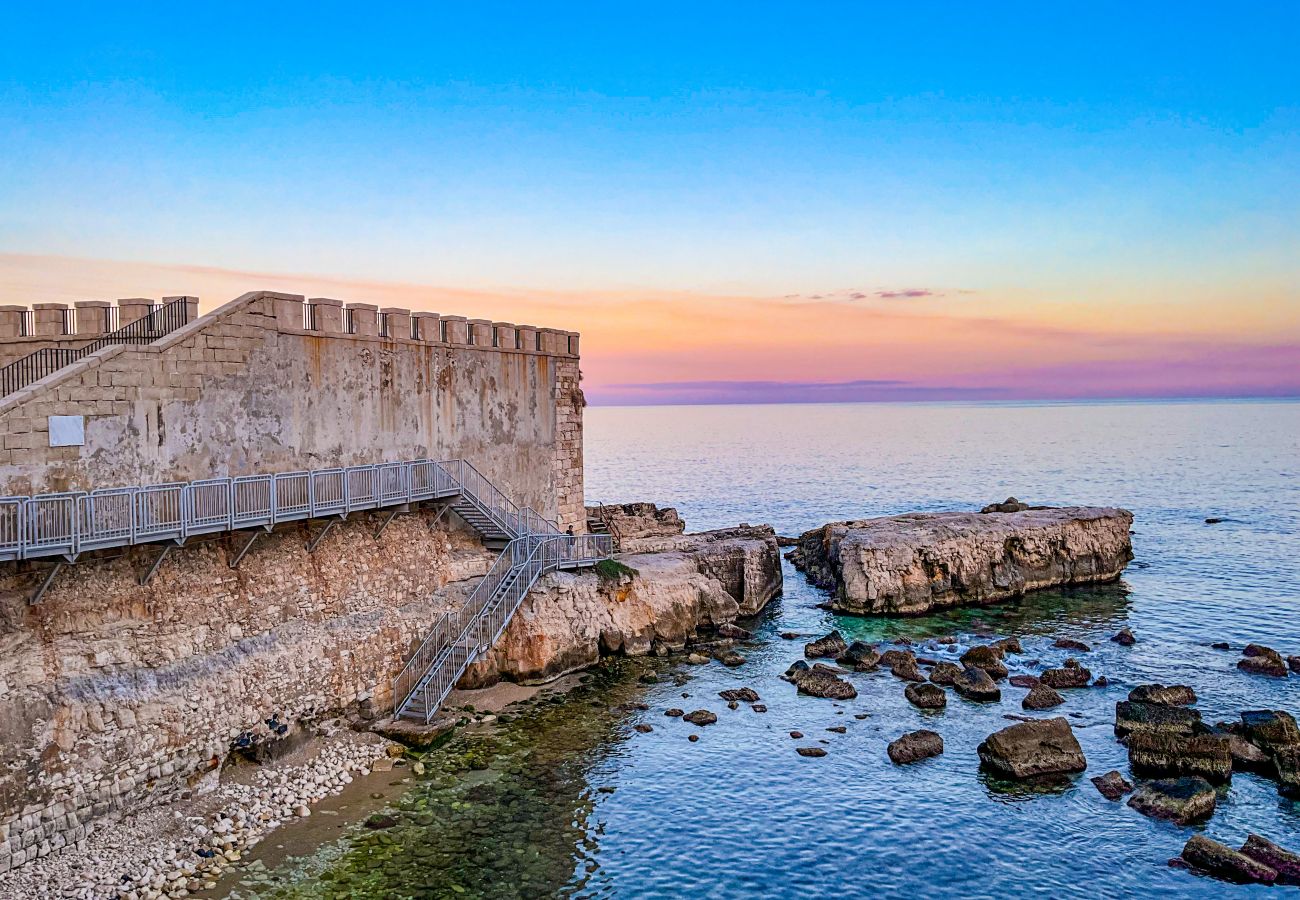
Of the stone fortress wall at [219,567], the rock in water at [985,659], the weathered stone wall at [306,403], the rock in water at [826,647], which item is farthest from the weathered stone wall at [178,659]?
the rock in water at [985,659]

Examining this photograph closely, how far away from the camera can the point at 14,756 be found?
17766mm

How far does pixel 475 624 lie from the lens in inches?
1128

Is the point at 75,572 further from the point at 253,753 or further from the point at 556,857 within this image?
the point at 556,857

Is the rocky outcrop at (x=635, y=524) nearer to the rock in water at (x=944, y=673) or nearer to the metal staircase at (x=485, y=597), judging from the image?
the metal staircase at (x=485, y=597)

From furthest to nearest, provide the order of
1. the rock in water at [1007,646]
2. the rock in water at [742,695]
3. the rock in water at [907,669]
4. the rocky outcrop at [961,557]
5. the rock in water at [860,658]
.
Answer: the rocky outcrop at [961,557]
the rock in water at [1007,646]
the rock in water at [860,658]
the rock in water at [907,669]
the rock in water at [742,695]

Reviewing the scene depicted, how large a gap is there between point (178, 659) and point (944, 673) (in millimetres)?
23395

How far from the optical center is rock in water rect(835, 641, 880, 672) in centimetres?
3356

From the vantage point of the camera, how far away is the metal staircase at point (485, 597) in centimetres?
2688

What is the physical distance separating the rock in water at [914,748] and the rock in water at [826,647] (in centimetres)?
880

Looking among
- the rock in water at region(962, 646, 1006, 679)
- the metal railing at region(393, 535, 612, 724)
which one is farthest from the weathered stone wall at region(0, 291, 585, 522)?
the rock in water at region(962, 646, 1006, 679)

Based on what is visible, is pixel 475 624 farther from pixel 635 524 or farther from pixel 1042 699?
pixel 635 524

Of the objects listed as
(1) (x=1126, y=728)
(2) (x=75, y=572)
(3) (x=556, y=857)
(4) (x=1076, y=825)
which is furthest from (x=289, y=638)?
(1) (x=1126, y=728)

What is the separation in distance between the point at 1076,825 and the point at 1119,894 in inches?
119

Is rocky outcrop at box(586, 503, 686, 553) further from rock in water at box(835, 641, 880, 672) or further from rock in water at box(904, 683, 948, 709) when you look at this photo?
rock in water at box(904, 683, 948, 709)
